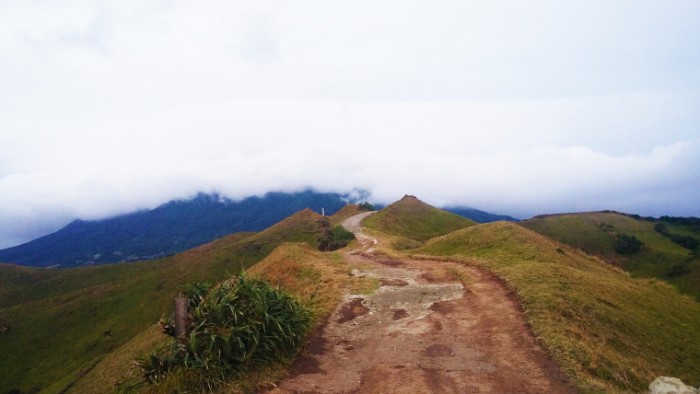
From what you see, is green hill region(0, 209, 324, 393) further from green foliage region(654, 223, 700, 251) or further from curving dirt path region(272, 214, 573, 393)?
green foliage region(654, 223, 700, 251)

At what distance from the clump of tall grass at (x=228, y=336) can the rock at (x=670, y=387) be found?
1030 cm

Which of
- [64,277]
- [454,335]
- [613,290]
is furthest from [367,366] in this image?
[64,277]

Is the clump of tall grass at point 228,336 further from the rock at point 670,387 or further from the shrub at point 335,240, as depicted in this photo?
the shrub at point 335,240

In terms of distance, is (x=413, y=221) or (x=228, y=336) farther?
(x=413, y=221)

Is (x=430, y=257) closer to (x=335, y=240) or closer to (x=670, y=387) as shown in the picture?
(x=670, y=387)

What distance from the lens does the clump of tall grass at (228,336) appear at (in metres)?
11.5

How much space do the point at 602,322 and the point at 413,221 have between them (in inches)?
3535

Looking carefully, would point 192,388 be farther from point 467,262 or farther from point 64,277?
point 64,277

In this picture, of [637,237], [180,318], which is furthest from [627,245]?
[180,318]

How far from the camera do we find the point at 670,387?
1052cm

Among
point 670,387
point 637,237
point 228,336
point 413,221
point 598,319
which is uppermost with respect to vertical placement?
point 413,221

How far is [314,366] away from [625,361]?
34.5 feet

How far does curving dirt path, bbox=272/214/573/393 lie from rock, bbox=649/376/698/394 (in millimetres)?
2142

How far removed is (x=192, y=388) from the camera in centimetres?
1097
